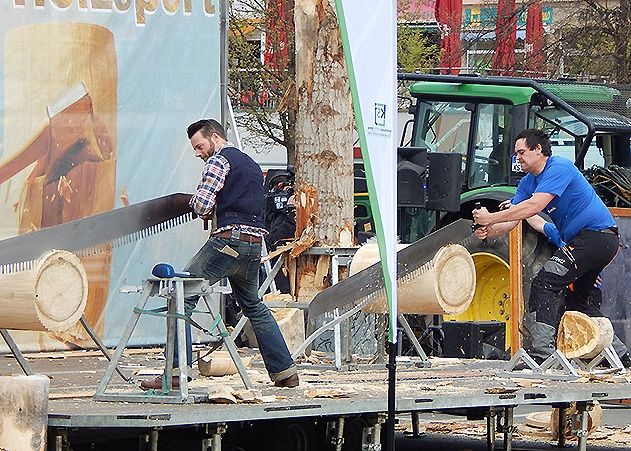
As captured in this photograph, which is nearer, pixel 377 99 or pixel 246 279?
pixel 377 99

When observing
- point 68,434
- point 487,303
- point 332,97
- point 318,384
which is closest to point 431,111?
point 487,303

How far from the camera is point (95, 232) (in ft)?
29.8

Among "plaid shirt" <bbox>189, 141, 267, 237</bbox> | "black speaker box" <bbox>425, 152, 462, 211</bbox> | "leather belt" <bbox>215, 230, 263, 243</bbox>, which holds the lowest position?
"black speaker box" <bbox>425, 152, 462, 211</bbox>

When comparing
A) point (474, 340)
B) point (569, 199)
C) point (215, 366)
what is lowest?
point (474, 340)

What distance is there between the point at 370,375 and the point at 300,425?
1.38 m

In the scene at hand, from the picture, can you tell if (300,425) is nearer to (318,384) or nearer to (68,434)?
(318,384)

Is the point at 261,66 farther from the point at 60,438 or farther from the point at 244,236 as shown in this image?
the point at 60,438

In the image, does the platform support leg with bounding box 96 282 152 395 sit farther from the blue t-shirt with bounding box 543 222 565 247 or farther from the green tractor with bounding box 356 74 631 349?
the green tractor with bounding box 356 74 631 349

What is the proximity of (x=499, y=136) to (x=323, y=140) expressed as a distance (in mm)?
4867

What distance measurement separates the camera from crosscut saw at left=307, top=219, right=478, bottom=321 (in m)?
10.7

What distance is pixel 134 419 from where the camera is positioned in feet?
25.8

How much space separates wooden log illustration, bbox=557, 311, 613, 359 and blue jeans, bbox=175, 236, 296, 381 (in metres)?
2.66

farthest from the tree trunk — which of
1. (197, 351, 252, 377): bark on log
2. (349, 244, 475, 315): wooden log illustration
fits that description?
(197, 351, 252, 377): bark on log

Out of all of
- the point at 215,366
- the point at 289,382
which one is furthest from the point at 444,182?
the point at 289,382
